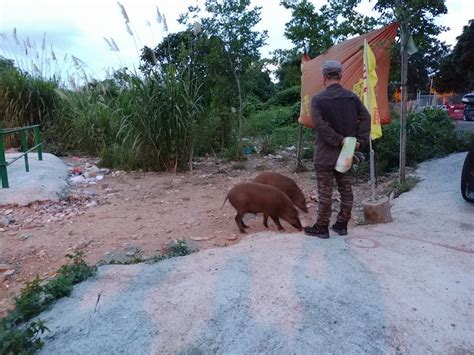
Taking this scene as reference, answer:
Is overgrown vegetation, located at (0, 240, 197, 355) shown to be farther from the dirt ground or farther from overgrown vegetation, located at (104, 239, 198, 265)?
the dirt ground

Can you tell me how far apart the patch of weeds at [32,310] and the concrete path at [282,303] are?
0.27ft

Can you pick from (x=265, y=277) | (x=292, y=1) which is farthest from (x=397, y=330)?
(x=292, y=1)

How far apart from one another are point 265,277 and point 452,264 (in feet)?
5.31

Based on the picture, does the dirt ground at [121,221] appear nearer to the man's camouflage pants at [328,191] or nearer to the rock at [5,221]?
the rock at [5,221]

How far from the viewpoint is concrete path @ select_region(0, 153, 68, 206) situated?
5785 mm

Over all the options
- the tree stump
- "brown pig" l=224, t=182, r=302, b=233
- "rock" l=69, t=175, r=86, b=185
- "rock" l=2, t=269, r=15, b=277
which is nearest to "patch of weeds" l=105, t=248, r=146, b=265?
"rock" l=2, t=269, r=15, b=277

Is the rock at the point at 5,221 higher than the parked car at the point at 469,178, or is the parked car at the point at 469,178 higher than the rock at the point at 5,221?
the parked car at the point at 469,178

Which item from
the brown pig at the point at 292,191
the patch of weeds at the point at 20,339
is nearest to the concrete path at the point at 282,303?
the patch of weeds at the point at 20,339

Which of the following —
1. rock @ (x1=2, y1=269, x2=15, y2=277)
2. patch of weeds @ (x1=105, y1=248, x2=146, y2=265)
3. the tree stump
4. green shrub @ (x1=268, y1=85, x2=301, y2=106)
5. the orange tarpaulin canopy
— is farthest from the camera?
green shrub @ (x1=268, y1=85, x2=301, y2=106)

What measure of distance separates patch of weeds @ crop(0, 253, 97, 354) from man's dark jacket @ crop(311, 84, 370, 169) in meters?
2.33

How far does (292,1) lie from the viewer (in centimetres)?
841

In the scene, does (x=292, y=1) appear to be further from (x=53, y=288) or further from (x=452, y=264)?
(x=53, y=288)

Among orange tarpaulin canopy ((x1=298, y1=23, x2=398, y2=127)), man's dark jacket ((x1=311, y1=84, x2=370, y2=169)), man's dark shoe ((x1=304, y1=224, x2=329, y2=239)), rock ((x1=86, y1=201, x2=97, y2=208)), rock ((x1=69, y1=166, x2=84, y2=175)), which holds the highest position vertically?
orange tarpaulin canopy ((x1=298, y1=23, x2=398, y2=127))

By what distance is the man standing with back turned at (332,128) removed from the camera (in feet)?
13.4
